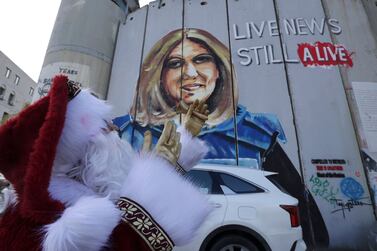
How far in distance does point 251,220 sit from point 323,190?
9.62 ft

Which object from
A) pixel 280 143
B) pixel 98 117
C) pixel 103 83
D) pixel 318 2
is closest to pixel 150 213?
pixel 98 117

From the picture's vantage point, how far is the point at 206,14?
23.1 ft

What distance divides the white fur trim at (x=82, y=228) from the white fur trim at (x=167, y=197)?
0.49 ft

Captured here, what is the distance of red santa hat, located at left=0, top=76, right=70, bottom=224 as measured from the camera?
71 cm

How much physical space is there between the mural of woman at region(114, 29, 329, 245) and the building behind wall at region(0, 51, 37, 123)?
19.0m

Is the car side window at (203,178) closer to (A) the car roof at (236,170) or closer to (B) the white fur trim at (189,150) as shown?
(A) the car roof at (236,170)

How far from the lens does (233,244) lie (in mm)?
3074

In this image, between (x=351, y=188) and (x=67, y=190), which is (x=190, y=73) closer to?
(x=351, y=188)


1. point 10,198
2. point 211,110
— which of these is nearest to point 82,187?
point 10,198

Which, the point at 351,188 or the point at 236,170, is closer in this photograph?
the point at 236,170

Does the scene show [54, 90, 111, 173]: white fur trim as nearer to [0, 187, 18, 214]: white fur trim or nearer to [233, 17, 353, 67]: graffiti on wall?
[0, 187, 18, 214]: white fur trim

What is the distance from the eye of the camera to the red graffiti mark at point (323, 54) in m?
6.08

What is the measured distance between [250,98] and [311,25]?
8.83 ft

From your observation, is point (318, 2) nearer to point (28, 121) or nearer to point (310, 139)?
point (310, 139)
